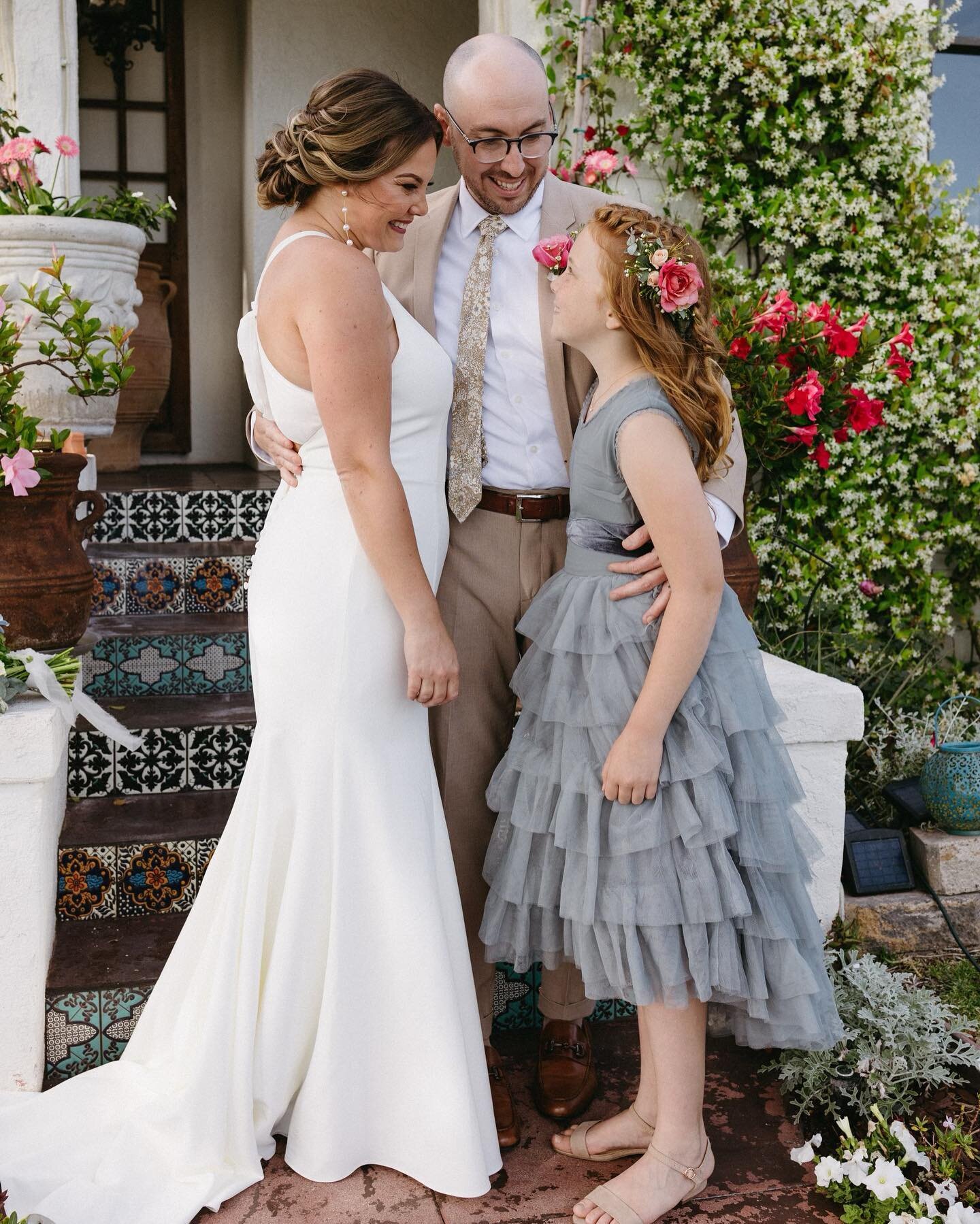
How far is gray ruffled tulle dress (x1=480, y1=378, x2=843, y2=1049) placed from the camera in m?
1.93

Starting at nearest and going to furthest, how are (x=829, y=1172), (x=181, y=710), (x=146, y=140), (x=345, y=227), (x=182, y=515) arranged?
(x=345, y=227)
(x=829, y=1172)
(x=181, y=710)
(x=182, y=515)
(x=146, y=140)

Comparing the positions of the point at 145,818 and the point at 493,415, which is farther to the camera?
the point at 145,818

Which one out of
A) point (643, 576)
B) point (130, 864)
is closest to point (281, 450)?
point (643, 576)

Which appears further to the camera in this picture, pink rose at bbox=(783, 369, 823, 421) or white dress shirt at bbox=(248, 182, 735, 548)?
pink rose at bbox=(783, 369, 823, 421)

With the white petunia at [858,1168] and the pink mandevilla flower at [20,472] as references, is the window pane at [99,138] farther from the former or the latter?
the white petunia at [858,1168]

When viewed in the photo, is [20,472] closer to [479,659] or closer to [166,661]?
[166,661]

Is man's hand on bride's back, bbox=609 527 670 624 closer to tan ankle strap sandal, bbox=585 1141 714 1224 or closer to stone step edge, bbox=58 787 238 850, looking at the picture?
tan ankle strap sandal, bbox=585 1141 714 1224

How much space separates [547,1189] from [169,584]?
2353 millimetres

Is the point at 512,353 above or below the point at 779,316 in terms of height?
below

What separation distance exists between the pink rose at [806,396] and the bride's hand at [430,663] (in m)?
1.56

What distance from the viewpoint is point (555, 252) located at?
2.10 meters

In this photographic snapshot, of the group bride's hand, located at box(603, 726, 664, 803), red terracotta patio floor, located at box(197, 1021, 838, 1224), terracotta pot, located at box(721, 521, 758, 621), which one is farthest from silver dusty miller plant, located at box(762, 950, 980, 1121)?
terracotta pot, located at box(721, 521, 758, 621)

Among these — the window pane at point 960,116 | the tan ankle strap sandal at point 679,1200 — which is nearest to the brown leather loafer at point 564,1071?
the tan ankle strap sandal at point 679,1200

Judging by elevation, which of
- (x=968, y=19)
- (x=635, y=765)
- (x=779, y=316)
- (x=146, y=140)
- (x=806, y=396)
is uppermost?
(x=968, y=19)
